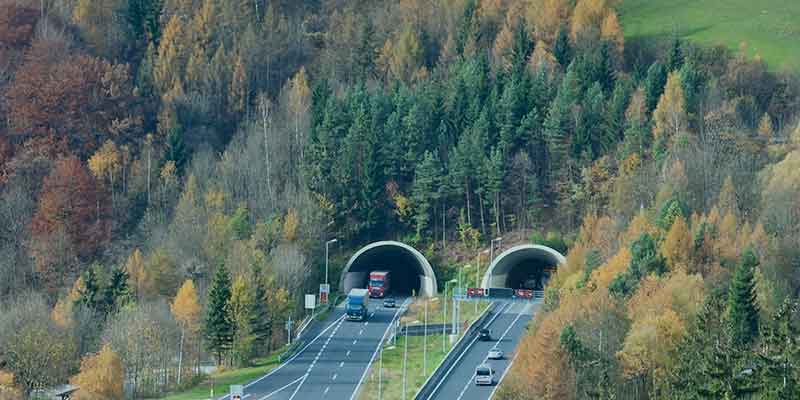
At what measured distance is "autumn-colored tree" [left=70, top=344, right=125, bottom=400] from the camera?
79312 mm

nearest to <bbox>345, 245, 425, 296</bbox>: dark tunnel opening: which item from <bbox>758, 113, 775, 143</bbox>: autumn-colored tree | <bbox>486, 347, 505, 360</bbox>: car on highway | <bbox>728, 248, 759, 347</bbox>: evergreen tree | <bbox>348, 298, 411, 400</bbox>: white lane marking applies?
<bbox>348, 298, 411, 400</bbox>: white lane marking

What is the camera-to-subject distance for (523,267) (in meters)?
117

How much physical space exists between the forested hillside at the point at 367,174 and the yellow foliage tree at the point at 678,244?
0.14 metres

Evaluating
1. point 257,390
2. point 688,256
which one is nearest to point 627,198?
point 688,256

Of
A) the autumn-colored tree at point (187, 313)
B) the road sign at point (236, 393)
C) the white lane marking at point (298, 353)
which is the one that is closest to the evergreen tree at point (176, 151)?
the white lane marking at point (298, 353)

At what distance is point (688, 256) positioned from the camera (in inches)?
3637

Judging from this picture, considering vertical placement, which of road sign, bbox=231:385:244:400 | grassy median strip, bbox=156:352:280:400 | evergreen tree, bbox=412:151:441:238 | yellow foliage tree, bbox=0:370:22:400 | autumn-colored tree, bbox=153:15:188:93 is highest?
autumn-colored tree, bbox=153:15:188:93

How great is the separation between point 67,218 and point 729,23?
173 feet

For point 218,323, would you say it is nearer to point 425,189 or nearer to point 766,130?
point 425,189

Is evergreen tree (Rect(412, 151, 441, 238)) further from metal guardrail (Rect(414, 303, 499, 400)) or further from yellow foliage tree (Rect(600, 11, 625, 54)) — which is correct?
yellow foliage tree (Rect(600, 11, 625, 54))

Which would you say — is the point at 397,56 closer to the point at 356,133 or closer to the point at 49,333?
the point at 356,133

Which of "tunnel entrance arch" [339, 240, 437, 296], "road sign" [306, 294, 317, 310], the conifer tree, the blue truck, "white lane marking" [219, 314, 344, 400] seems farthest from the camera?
the conifer tree

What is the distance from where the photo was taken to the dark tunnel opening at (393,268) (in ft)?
373

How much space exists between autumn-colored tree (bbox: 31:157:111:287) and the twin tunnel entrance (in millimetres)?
17229
